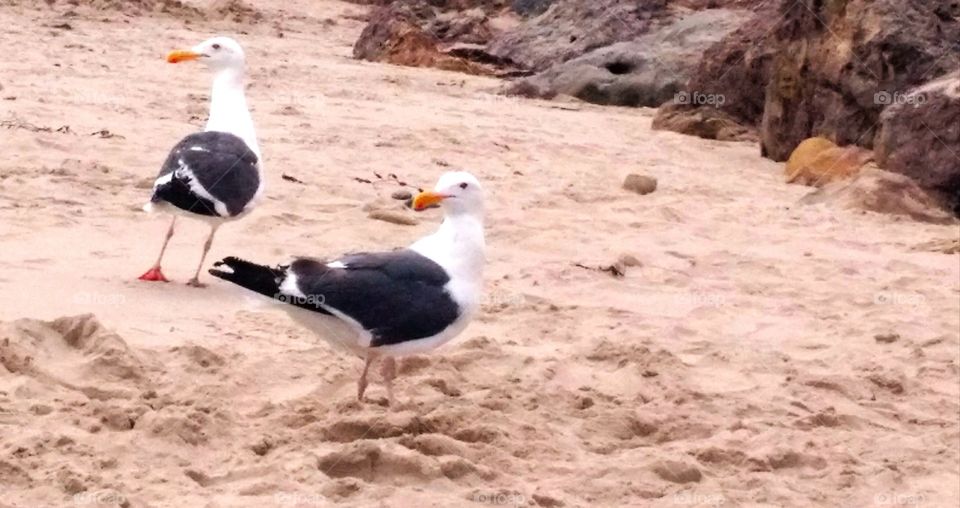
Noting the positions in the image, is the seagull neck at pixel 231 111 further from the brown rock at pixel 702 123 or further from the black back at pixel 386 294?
the brown rock at pixel 702 123

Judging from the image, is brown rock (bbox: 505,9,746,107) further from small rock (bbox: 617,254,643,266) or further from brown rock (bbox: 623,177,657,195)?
small rock (bbox: 617,254,643,266)

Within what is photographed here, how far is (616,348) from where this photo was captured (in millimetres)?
5766

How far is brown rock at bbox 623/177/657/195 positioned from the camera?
8992 mm

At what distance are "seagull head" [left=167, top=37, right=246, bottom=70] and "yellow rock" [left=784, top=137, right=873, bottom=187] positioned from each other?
4260 mm

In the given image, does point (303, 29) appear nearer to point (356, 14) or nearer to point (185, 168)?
point (356, 14)

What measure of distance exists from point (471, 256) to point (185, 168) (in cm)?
173

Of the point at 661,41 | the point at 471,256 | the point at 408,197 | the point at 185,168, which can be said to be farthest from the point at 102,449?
the point at 661,41

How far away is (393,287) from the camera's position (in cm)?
466

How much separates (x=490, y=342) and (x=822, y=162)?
16.6ft

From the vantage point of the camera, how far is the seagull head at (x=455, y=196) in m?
4.82

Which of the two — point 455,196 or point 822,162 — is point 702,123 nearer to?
point 822,162

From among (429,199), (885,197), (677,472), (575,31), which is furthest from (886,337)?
(575,31)

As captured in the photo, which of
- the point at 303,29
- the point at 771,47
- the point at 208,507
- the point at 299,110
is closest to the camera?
the point at 208,507

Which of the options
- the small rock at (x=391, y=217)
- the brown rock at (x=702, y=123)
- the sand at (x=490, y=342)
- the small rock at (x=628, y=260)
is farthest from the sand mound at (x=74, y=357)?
the brown rock at (x=702, y=123)
